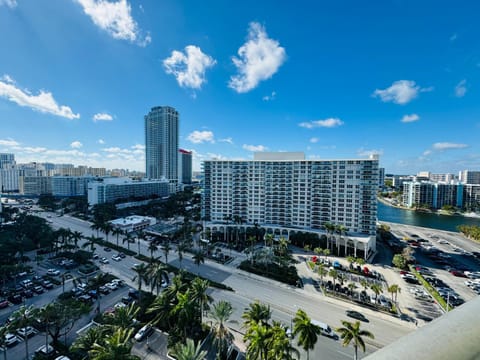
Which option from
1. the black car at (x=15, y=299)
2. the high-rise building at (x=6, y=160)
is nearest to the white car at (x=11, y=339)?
the black car at (x=15, y=299)

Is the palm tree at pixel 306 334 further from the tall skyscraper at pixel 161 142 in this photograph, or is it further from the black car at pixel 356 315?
the tall skyscraper at pixel 161 142

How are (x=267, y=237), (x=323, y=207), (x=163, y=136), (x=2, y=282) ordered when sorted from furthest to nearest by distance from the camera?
(x=163, y=136), (x=323, y=207), (x=267, y=237), (x=2, y=282)

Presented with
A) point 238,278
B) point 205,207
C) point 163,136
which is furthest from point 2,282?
point 163,136

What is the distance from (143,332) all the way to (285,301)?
18.6 m

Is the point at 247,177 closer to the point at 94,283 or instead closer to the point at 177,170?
the point at 94,283

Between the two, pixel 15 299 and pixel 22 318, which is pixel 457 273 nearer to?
pixel 22 318

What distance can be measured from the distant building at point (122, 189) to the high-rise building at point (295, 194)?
55.4m

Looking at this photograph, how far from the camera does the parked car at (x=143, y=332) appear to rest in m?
23.8

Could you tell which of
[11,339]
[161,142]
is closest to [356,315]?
[11,339]

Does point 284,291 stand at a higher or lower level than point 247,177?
lower

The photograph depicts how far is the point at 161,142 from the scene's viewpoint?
143375mm

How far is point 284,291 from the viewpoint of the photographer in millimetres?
33969

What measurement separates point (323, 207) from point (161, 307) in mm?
47489

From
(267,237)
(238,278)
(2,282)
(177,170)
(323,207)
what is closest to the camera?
(2,282)
